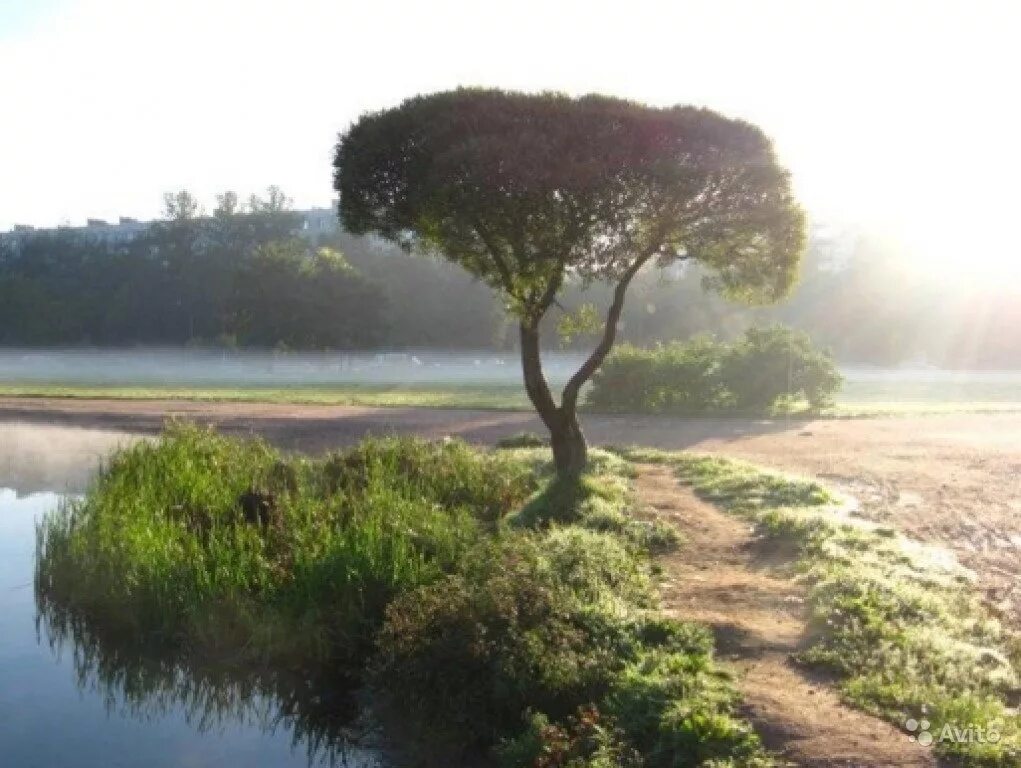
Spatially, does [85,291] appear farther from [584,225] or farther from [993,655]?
[993,655]

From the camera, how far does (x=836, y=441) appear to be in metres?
18.4

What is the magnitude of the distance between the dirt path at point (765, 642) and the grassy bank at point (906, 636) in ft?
0.46

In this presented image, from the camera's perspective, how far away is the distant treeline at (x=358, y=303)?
55.1 metres

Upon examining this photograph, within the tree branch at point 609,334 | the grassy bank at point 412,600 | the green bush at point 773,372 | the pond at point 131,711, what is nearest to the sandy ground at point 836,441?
the green bush at point 773,372

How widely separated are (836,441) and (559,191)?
10.2 metres

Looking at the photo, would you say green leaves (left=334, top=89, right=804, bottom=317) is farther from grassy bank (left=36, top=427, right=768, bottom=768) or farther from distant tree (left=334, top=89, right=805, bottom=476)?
grassy bank (left=36, top=427, right=768, bottom=768)

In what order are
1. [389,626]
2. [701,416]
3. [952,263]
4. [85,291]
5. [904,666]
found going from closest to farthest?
[904,666]
[389,626]
[701,416]
[952,263]
[85,291]

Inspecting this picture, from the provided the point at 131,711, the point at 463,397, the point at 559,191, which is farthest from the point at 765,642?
the point at 463,397

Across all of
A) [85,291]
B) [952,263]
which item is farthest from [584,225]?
[85,291]

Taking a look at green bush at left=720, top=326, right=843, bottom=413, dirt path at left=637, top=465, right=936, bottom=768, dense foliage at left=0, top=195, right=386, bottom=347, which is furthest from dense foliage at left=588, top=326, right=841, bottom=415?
dense foliage at left=0, top=195, right=386, bottom=347

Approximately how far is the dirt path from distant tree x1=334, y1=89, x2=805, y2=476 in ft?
8.46

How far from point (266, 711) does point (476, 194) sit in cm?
512

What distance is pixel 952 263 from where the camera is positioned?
62844mm

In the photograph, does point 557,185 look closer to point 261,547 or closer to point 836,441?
point 261,547
